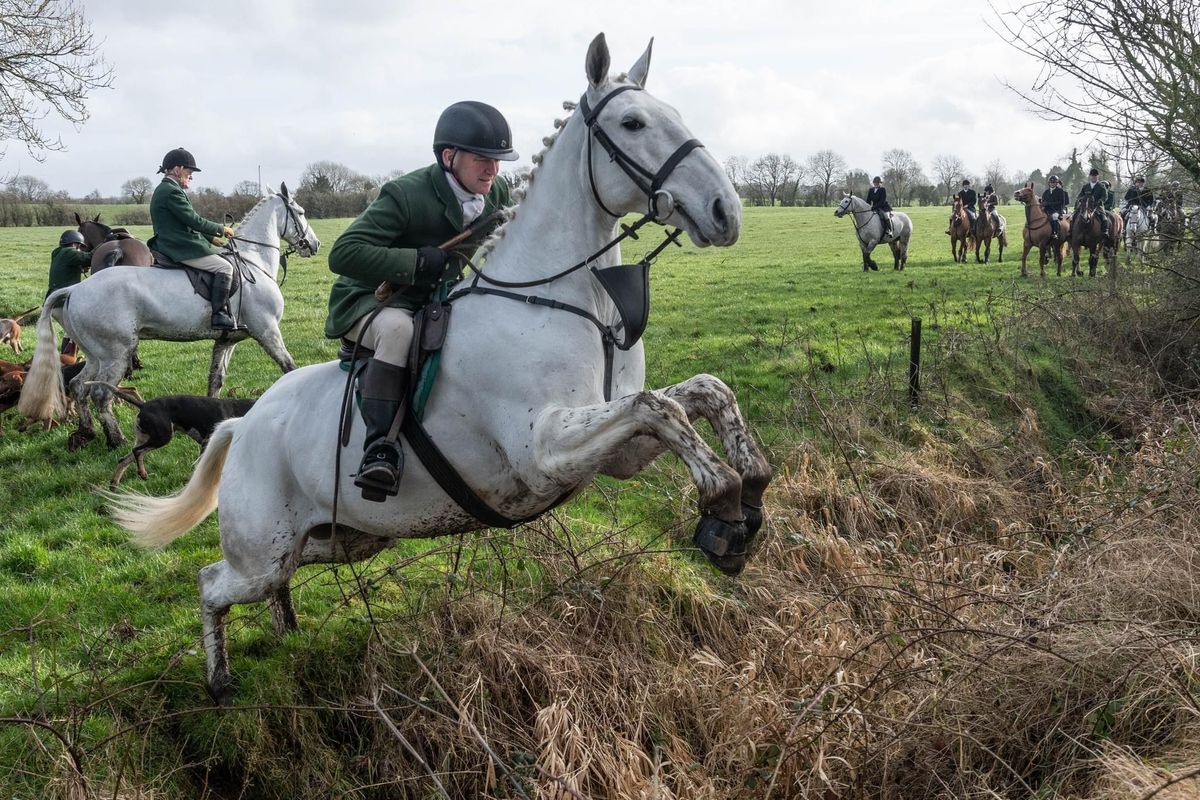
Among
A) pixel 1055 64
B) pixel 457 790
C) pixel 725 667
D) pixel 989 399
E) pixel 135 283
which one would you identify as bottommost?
pixel 457 790

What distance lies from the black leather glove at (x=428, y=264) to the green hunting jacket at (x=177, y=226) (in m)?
7.72

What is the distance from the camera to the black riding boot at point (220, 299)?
35.7 ft

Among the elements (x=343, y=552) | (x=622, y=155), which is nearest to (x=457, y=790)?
→ (x=343, y=552)

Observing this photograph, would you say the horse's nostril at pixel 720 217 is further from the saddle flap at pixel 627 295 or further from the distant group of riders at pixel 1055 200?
the distant group of riders at pixel 1055 200

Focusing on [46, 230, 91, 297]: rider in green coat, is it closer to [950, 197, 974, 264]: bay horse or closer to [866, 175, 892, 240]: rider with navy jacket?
[866, 175, 892, 240]: rider with navy jacket

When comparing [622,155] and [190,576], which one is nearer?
[622,155]

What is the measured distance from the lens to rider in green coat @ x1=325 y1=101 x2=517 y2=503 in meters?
4.04

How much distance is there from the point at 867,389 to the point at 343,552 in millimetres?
6664

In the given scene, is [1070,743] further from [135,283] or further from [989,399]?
[135,283]

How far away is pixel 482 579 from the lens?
6.16 m

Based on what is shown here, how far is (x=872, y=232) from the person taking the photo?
83.5ft

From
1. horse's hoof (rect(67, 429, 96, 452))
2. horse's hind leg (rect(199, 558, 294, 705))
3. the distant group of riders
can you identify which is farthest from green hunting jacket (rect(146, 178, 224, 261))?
the distant group of riders

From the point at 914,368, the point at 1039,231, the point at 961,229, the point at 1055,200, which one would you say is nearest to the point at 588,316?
the point at 914,368

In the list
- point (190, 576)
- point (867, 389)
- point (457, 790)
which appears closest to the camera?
point (457, 790)
